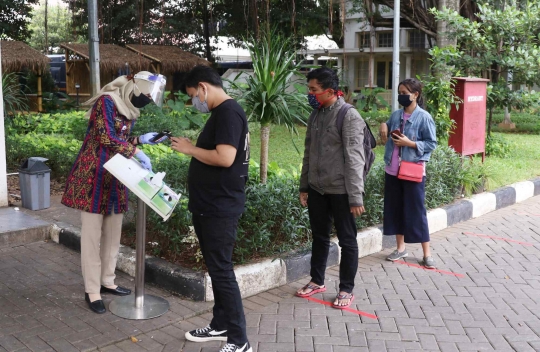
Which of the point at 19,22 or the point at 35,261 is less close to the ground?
the point at 19,22

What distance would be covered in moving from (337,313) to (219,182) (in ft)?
5.45

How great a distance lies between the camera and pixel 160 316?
14.6ft

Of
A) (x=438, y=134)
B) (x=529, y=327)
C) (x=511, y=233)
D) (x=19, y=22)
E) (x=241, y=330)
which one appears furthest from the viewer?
(x=19, y=22)

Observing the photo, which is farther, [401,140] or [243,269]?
[401,140]

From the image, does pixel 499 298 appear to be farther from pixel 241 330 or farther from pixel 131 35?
pixel 131 35

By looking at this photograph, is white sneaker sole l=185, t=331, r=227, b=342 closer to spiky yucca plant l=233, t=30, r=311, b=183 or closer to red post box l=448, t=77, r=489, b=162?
spiky yucca plant l=233, t=30, r=311, b=183

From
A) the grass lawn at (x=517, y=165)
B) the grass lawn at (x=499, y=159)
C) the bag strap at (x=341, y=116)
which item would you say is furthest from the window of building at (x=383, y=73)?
the bag strap at (x=341, y=116)

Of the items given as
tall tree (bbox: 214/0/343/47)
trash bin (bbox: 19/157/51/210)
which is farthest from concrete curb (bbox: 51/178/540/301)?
tall tree (bbox: 214/0/343/47)

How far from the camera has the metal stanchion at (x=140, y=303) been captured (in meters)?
4.43

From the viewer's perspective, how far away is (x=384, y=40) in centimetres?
3253

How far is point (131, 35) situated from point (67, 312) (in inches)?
864

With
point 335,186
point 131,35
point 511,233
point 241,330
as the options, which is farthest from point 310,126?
point 131,35

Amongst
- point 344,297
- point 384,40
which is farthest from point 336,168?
point 384,40

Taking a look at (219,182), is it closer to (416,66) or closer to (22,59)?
(22,59)
